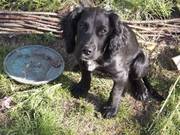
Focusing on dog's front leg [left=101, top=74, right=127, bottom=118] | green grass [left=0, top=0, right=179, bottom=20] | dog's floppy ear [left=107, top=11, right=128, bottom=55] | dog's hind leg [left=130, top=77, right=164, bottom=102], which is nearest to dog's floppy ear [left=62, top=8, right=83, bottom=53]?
dog's floppy ear [left=107, top=11, right=128, bottom=55]

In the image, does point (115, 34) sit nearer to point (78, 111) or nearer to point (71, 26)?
point (71, 26)

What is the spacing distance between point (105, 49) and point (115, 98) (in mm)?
584

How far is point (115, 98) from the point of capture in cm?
463

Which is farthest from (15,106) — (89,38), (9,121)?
(89,38)

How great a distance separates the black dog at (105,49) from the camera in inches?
163

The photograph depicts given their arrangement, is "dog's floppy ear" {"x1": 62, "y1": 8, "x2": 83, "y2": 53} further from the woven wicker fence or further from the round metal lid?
the woven wicker fence

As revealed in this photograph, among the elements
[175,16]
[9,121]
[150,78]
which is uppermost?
[175,16]

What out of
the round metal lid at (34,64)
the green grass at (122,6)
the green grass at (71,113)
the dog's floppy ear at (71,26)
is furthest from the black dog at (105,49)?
the green grass at (122,6)

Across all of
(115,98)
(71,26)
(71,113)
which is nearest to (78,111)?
(71,113)

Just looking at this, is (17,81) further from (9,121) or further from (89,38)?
(89,38)

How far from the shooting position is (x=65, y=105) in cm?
484

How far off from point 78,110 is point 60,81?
0.44 m

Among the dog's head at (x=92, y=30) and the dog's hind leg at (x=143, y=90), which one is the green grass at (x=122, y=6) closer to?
the dog's hind leg at (x=143, y=90)

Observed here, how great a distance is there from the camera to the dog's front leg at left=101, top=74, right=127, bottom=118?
4.48 metres
